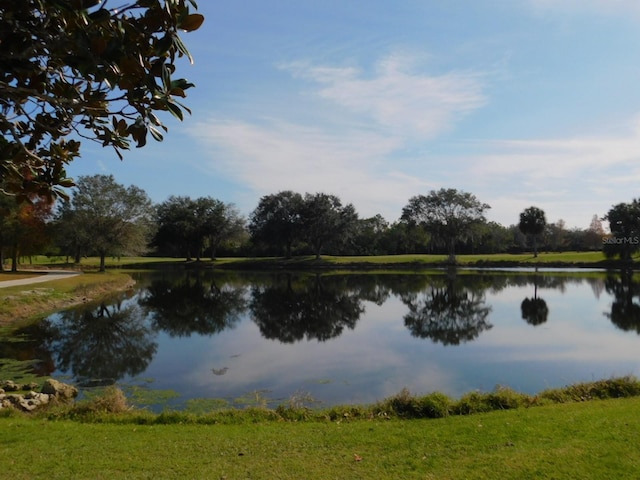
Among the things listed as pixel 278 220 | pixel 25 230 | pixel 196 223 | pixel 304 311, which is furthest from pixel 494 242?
pixel 25 230

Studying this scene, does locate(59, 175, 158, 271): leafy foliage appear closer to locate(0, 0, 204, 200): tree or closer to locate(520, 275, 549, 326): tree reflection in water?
locate(520, 275, 549, 326): tree reflection in water

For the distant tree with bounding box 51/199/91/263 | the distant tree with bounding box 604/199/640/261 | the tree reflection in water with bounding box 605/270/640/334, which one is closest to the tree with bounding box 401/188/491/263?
the distant tree with bounding box 604/199/640/261

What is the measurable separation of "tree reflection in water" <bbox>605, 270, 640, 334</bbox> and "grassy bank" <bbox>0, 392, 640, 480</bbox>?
53.1 feet

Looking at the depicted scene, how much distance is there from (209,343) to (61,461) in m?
13.3

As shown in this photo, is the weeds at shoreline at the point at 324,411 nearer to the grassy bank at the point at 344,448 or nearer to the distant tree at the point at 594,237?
the grassy bank at the point at 344,448

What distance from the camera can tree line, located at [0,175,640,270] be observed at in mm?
47000

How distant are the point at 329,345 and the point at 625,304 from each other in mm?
19853

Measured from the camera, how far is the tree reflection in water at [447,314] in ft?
68.3

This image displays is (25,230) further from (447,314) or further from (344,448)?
(344,448)

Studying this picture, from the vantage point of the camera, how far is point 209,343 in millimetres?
19094

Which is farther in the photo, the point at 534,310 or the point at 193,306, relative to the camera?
the point at 193,306

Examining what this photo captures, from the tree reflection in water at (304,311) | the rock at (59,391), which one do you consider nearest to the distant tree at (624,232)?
the tree reflection in water at (304,311)

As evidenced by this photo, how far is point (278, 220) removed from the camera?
74438 millimetres

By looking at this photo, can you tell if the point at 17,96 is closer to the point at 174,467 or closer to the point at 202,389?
the point at 174,467
